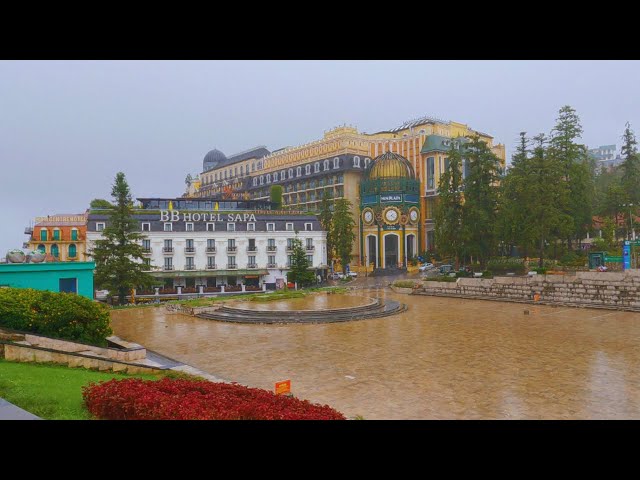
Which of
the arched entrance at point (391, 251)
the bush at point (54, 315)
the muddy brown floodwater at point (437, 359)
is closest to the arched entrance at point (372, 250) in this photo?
the arched entrance at point (391, 251)

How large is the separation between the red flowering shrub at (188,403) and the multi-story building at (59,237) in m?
47.5

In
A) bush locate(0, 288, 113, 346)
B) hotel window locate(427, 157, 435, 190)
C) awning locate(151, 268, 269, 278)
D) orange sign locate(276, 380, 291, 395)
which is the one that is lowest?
orange sign locate(276, 380, 291, 395)

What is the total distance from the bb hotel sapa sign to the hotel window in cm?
2644

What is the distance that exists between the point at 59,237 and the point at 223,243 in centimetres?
1974

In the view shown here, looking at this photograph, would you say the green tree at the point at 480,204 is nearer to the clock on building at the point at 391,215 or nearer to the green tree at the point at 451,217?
the green tree at the point at 451,217

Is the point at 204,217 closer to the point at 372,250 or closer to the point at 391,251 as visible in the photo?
the point at 372,250

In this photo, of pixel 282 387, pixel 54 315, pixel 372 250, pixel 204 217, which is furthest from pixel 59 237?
pixel 282 387

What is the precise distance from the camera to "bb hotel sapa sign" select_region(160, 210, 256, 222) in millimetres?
46156

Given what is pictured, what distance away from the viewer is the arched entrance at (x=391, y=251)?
60562mm

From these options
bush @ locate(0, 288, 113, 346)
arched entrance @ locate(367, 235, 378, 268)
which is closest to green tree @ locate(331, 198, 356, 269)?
arched entrance @ locate(367, 235, 378, 268)

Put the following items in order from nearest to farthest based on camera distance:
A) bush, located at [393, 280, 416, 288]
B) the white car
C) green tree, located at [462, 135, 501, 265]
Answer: green tree, located at [462, 135, 501, 265] < bush, located at [393, 280, 416, 288] < the white car

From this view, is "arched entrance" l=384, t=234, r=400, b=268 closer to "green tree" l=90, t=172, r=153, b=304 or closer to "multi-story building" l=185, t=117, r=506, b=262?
"multi-story building" l=185, t=117, r=506, b=262

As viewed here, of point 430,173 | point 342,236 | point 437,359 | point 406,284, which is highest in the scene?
point 430,173

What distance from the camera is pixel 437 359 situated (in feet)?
51.1
